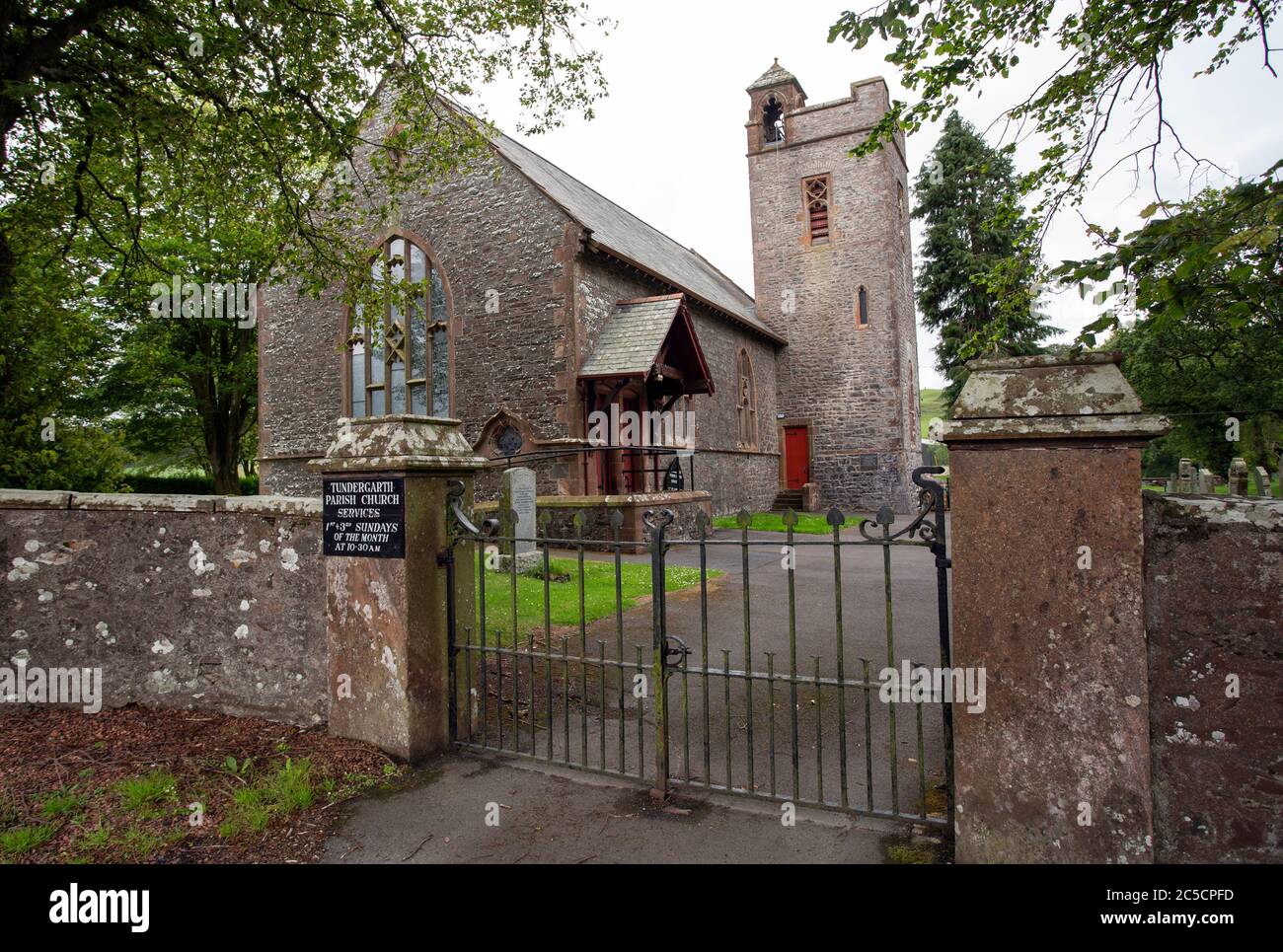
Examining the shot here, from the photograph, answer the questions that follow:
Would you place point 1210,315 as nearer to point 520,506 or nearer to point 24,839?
point 520,506

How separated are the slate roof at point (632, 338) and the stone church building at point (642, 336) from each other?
5 cm

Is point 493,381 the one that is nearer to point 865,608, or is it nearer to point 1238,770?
point 865,608

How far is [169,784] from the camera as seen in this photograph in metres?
3.75

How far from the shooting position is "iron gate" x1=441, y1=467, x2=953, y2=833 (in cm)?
322

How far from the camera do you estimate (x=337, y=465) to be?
4.26m

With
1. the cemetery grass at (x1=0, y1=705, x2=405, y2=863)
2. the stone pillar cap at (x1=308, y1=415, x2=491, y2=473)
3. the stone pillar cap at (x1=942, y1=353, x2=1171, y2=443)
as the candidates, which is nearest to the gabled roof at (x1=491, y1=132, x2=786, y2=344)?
the stone pillar cap at (x1=308, y1=415, x2=491, y2=473)

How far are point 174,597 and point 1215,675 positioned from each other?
5881 millimetres

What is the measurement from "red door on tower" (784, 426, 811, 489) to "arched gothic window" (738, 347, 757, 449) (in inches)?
114

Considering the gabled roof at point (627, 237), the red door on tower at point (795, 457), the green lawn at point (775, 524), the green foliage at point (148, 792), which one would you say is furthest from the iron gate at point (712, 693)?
the red door on tower at point (795, 457)

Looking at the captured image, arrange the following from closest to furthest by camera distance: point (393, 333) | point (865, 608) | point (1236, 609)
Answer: point (1236, 609) < point (865, 608) < point (393, 333)

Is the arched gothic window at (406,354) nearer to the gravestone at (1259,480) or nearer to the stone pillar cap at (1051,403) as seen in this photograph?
the stone pillar cap at (1051,403)

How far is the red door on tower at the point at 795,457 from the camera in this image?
25766 millimetres

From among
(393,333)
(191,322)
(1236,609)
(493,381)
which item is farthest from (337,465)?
(191,322)

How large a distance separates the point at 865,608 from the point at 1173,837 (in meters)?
5.94
